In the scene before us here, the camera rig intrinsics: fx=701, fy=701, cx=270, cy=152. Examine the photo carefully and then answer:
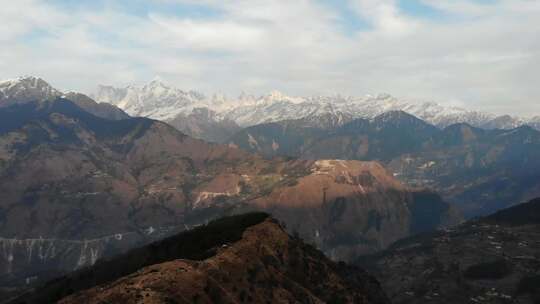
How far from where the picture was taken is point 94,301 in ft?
653

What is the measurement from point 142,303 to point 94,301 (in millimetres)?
13913

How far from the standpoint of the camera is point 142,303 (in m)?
198
